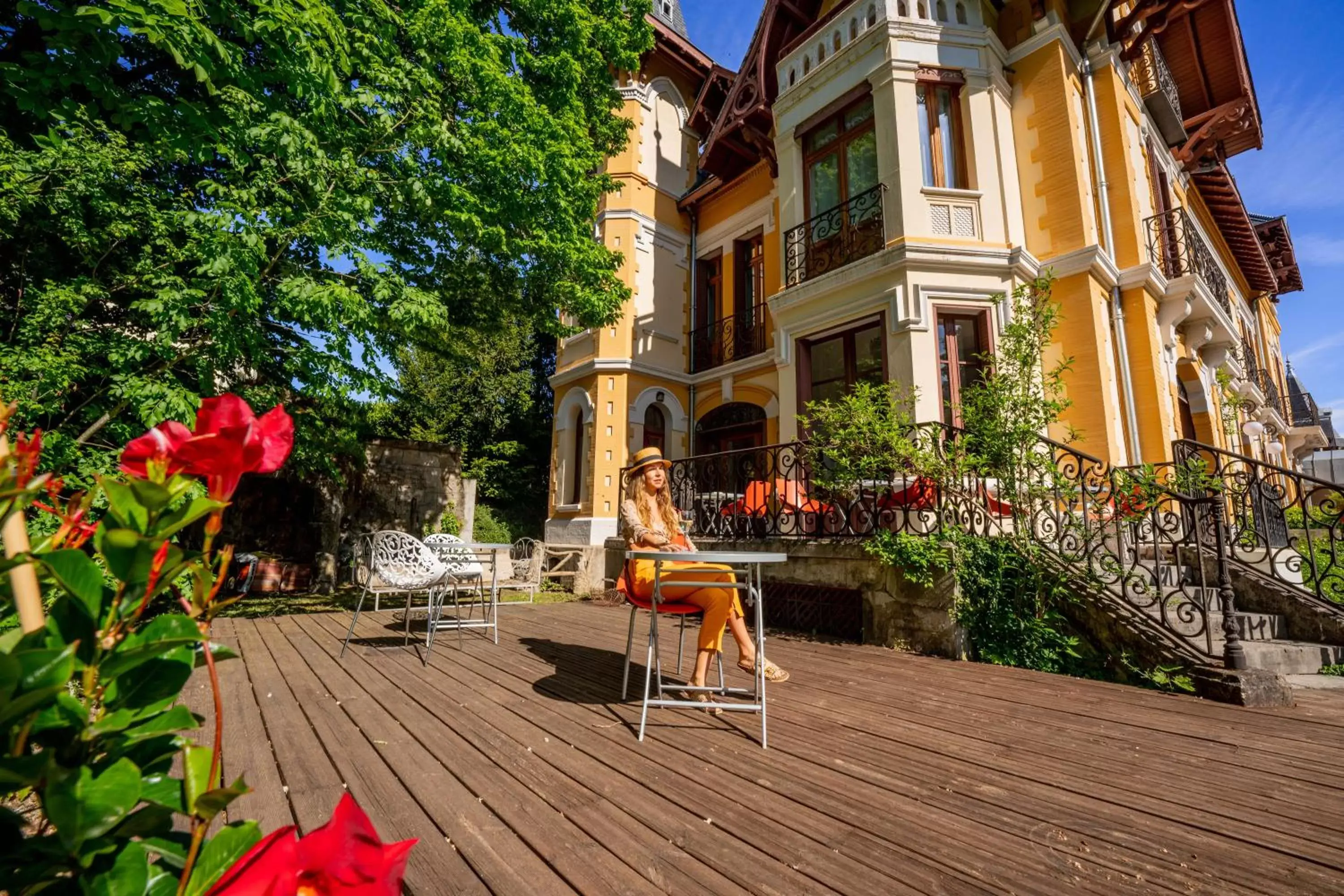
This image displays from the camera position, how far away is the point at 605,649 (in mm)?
4852

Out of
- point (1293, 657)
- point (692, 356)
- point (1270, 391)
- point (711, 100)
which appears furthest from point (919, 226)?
point (1270, 391)

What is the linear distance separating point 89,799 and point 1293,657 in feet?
21.1

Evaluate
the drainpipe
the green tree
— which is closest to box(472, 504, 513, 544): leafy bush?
the green tree

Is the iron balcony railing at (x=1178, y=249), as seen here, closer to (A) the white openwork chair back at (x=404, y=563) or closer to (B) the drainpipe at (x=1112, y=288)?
(B) the drainpipe at (x=1112, y=288)

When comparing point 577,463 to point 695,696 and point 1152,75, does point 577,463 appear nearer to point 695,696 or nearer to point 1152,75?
point 695,696

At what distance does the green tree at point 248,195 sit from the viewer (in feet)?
14.3

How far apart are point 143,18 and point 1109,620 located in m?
7.70

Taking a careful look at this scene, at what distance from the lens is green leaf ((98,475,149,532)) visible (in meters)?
0.59

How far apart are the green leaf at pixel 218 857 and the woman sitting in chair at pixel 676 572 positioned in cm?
228

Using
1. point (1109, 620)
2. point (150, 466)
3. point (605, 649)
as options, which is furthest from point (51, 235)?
point (1109, 620)

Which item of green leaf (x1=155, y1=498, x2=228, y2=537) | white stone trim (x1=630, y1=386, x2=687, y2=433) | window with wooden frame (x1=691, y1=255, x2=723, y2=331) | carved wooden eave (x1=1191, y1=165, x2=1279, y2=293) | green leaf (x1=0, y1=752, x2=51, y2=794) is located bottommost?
green leaf (x1=0, y1=752, x2=51, y2=794)

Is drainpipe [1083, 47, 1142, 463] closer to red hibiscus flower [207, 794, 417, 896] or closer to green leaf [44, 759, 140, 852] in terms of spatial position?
red hibiscus flower [207, 794, 417, 896]

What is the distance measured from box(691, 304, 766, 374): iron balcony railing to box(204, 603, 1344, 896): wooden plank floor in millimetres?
8092

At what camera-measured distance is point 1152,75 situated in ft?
31.7
